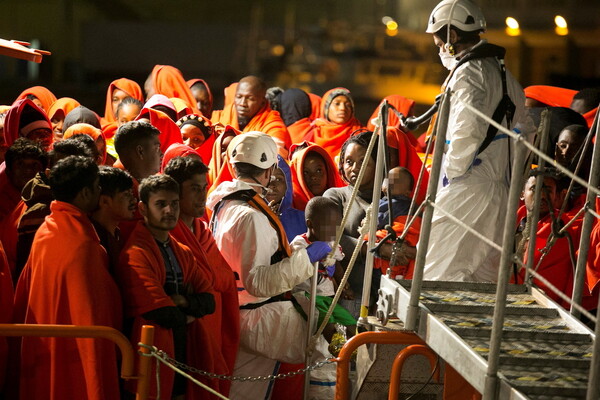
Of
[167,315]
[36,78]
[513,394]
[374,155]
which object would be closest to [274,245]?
[167,315]

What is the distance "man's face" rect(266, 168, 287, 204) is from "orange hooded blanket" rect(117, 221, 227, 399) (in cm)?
194

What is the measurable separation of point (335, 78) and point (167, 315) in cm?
1346

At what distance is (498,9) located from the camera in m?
18.5

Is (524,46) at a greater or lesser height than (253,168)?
greater

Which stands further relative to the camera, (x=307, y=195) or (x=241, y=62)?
(x=241, y=62)

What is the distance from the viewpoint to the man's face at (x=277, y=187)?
7102 millimetres

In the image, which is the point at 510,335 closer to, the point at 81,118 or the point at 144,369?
the point at 144,369

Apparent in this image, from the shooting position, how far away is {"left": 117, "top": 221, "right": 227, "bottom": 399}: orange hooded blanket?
4867 mm

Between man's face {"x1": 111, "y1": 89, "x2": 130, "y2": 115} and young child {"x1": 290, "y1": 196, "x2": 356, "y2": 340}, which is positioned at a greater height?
man's face {"x1": 111, "y1": 89, "x2": 130, "y2": 115}

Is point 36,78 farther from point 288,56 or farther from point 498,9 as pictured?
point 498,9

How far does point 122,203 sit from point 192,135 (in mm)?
4072

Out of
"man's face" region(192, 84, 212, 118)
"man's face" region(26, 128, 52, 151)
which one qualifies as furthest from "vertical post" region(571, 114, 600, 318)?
"man's face" region(192, 84, 212, 118)

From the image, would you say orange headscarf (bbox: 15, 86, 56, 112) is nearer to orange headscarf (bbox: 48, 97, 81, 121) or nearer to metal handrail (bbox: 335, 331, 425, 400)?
orange headscarf (bbox: 48, 97, 81, 121)

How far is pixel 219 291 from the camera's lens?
5.47 meters
